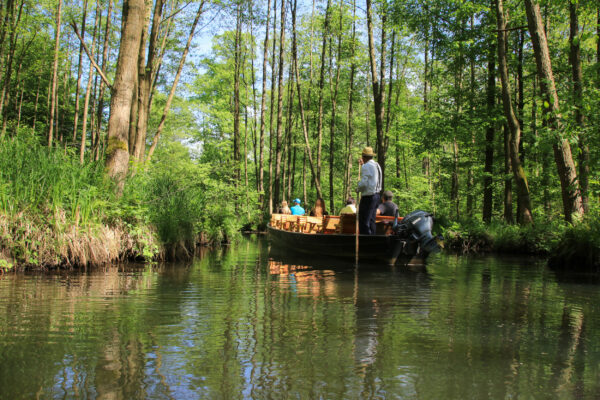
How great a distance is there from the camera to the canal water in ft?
8.31

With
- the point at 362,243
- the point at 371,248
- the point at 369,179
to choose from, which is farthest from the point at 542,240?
the point at 369,179

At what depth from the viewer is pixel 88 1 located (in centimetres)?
2539

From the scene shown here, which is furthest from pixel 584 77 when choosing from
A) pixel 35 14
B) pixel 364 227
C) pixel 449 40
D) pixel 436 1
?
pixel 35 14

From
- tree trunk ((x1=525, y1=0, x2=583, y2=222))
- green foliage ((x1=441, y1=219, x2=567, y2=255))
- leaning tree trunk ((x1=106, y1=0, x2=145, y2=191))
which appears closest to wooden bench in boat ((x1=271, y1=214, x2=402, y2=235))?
green foliage ((x1=441, y1=219, x2=567, y2=255))

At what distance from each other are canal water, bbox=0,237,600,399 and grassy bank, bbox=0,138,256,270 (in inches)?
26.5

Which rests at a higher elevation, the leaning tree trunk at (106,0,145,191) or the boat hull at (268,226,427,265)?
the leaning tree trunk at (106,0,145,191)

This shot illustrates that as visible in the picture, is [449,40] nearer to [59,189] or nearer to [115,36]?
[59,189]

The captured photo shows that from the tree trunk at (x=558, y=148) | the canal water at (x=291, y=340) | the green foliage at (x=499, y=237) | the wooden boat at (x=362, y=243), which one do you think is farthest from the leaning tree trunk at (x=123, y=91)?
the tree trunk at (x=558, y=148)

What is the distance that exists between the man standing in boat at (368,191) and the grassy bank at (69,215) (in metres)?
4.32

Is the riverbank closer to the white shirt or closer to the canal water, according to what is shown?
the white shirt

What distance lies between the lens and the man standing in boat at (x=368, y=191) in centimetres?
973

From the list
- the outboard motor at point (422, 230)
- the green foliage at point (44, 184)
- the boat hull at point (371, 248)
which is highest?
the green foliage at point (44, 184)

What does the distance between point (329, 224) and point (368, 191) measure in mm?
2994

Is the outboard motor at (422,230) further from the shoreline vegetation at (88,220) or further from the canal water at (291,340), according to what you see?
the canal water at (291,340)
